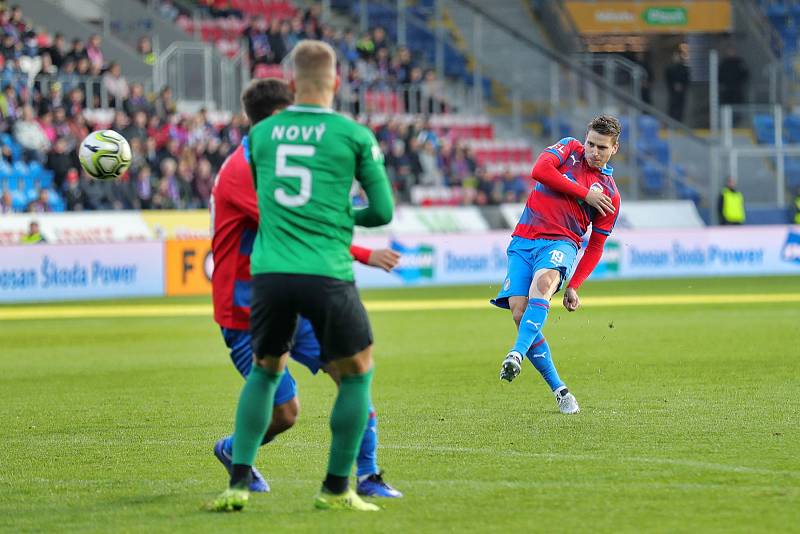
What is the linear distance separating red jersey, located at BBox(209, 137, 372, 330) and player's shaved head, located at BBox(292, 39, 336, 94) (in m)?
0.67

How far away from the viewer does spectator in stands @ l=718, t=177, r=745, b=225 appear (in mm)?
33688

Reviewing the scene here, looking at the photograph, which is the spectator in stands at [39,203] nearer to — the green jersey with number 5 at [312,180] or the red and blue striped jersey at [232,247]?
the red and blue striped jersey at [232,247]

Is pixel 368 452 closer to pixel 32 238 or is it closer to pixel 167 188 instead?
pixel 32 238

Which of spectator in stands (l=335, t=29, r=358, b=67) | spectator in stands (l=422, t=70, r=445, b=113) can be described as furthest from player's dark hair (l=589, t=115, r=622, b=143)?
spectator in stands (l=422, t=70, r=445, b=113)

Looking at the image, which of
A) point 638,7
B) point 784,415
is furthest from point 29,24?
point 784,415

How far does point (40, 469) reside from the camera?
8.60 metres

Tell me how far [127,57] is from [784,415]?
2488cm

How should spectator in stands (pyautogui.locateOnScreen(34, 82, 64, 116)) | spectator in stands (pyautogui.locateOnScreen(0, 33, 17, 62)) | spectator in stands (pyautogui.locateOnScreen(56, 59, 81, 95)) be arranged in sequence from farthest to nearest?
spectator in stands (pyautogui.locateOnScreen(56, 59, 81, 95))
spectator in stands (pyautogui.locateOnScreen(0, 33, 17, 62))
spectator in stands (pyautogui.locateOnScreen(34, 82, 64, 116))

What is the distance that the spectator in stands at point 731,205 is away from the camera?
33.7 metres

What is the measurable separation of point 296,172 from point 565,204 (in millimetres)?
4826

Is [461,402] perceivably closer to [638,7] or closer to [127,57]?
[127,57]

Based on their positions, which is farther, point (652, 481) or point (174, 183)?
point (174, 183)

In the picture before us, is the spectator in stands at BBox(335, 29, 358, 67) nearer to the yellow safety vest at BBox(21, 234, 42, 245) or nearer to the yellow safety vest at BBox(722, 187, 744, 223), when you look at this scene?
the yellow safety vest at BBox(722, 187, 744, 223)

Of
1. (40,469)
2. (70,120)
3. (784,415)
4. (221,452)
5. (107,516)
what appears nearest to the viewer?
(107,516)
